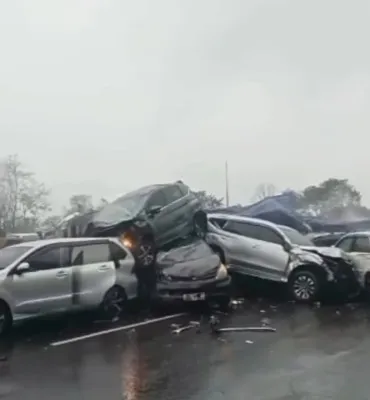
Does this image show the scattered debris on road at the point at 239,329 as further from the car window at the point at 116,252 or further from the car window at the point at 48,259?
the car window at the point at 48,259

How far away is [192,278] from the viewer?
12.2m

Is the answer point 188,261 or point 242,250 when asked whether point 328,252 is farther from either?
point 188,261

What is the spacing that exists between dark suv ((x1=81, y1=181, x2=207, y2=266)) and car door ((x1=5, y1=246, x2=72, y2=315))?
2482 millimetres

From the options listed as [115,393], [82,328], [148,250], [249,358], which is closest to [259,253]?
[148,250]

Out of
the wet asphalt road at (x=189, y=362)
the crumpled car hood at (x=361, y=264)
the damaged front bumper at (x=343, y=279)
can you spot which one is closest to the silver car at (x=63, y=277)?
the wet asphalt road at (x=189, y=362)

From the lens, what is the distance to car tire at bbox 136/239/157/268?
12984 mm

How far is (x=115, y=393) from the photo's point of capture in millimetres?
6496

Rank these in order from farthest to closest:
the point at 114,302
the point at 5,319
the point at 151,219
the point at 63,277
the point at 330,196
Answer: the point at 330,196, the point at 151,219, the point at 114,302, the point at 63,277, the point at 5,319

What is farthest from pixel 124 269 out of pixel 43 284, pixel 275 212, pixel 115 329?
pixel 275 212

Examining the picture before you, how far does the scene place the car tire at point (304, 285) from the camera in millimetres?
14156

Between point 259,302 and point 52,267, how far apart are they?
5.44m

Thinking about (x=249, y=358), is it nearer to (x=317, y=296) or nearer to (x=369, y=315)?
(x=369, y=315)

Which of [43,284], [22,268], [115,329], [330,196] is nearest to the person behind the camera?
[22,268]

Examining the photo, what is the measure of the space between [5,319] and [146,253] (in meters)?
4.15
